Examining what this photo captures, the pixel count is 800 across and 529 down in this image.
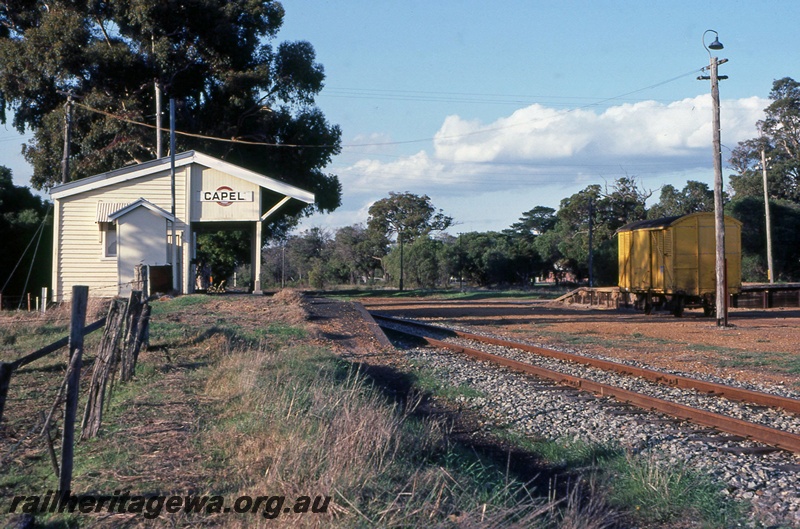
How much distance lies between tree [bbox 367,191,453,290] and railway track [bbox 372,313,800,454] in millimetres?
64351

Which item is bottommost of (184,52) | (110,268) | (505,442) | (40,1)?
(505,442)

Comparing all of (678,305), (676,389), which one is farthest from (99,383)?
(678,305)

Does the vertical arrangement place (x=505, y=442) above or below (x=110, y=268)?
below

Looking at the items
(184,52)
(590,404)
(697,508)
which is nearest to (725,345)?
(590,404)

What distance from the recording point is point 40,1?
38.2 meters

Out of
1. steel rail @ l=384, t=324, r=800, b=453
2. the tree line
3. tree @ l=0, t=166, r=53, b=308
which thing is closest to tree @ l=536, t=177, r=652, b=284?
the tree line

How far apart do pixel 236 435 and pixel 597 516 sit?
9.85 ft

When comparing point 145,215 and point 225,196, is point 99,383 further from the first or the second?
point 225,196

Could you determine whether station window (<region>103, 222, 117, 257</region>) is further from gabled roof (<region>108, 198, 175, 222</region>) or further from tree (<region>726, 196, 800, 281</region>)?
tree (<region>726, 196, 800, 281</region>)

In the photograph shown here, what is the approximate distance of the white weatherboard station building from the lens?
24.5 meters

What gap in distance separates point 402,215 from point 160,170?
56584 mm

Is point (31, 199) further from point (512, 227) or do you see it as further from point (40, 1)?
point (512, 227)

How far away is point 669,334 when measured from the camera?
20797 millimetres

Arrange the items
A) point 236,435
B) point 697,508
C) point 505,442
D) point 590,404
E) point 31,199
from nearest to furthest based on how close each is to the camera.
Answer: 1. point 697,508
2. point 236,435
3. point 505,442
4. point 590,404
5. point 31,199
